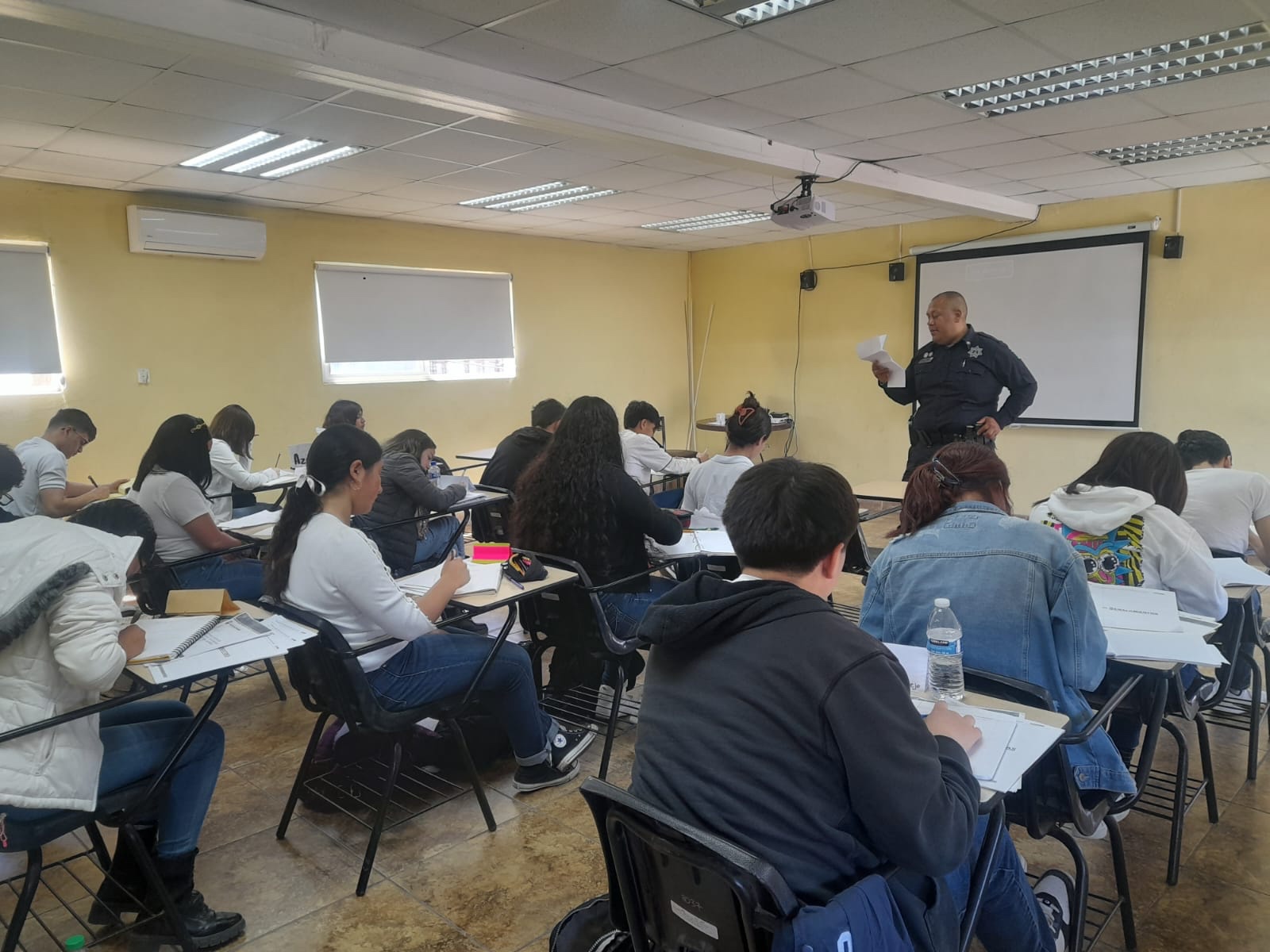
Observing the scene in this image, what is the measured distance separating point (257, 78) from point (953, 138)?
3535 millimetres

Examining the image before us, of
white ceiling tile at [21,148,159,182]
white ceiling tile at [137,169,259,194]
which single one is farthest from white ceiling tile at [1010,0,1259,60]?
white ceiling tile at [21,148,159,182]

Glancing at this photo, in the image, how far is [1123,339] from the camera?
6656mm

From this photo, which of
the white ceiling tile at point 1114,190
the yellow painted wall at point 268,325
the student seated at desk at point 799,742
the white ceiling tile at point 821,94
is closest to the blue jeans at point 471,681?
the student seated at desk at point 799,742

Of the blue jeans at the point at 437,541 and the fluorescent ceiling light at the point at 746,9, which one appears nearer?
the fluorescent ceiling light at the point at 746,9

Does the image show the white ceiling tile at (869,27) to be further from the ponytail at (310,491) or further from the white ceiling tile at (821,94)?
the ponytail at (310,491)

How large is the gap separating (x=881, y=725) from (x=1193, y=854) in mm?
1950

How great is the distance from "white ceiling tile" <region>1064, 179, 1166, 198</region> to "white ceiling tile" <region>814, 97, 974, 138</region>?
2.50 metres

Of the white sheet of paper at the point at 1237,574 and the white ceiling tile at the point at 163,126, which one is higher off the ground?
the white ceiling tile at the point at 163,126

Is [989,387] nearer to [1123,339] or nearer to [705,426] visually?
[1123,339]

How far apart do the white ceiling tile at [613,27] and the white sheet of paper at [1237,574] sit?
2.43 metres

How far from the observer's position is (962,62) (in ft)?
11.4

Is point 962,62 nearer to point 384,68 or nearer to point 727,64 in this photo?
point 727,64

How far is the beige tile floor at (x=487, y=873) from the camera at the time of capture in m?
2.12

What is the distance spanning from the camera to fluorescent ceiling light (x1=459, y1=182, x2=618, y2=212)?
588 centimetres
